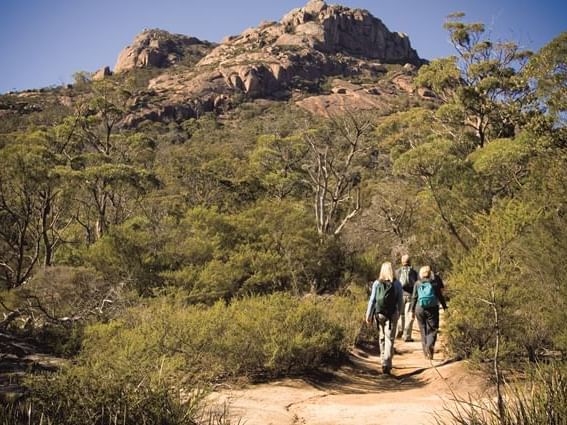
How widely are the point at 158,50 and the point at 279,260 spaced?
4093 inches

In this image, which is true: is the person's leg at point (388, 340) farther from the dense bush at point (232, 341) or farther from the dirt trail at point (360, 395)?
the dense bush at point (232, 341)

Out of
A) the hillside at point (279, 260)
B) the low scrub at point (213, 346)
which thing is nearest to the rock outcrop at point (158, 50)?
the hillside at point (279, 260)

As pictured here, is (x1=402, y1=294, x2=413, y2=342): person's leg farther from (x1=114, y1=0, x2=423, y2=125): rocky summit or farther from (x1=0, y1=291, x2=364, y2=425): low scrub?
(x1=114, y1=0, x2=423, y2=125): rocky summit

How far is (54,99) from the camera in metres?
68.7

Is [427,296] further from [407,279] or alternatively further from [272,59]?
[272,59]

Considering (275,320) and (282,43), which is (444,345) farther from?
(282,43)

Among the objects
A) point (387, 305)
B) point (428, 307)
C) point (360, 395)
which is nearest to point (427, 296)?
point (428, 307)

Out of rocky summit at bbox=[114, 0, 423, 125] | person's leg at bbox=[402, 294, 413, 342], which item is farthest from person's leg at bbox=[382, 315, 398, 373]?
rocky summit at bbox=[114, 0, 423, 125]

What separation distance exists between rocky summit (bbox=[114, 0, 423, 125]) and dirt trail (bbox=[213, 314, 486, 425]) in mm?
68473

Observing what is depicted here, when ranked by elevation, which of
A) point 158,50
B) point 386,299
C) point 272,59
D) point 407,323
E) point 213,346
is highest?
point 158,50

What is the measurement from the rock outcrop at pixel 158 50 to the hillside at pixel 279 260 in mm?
76346

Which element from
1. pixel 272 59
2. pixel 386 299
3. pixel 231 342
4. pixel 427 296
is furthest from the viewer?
pixel 272 59

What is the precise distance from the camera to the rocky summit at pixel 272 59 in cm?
7906

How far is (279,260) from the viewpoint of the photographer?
47.4ft
